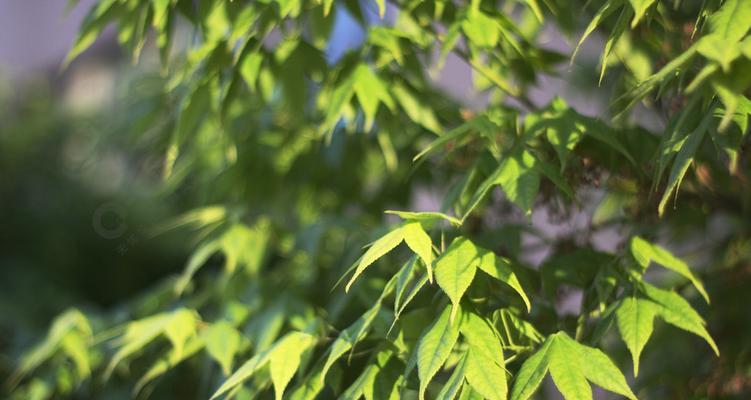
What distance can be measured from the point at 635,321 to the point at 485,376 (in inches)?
7.2

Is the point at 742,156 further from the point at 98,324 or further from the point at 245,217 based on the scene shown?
the point at 98,324

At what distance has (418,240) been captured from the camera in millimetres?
853

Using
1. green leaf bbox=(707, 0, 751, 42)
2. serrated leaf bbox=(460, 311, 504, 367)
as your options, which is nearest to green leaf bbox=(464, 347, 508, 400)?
serrated leaf bbox=(460, 311, 504, 367)

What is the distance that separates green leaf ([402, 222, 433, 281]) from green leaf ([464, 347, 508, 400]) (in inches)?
3.4

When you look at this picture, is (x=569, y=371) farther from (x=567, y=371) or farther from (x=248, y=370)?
(x=248, y=370)

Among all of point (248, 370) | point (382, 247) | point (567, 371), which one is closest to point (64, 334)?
point (248, 370)

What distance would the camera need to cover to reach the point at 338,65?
1188mm

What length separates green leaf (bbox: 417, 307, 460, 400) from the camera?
80 centimetres

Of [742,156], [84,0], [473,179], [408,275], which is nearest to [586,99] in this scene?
[742,156]

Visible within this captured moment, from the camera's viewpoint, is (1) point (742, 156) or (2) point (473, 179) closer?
(2) point (473, 179)

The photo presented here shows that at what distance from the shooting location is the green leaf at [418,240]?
827 mm

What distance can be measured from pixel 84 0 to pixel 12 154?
4.79 feet

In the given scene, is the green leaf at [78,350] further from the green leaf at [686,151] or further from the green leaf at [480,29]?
the green leaf at [686,151]

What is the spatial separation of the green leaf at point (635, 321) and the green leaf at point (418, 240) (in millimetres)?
206
